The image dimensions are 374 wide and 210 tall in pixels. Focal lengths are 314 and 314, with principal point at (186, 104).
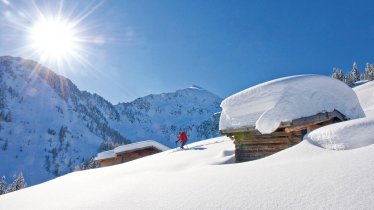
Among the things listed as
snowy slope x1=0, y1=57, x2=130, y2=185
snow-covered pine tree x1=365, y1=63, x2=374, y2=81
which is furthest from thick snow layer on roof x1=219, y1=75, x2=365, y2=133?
snowy slope x1=0, y1=57, x2=130, y2=185

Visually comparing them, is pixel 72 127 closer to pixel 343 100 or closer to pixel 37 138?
pixel 37 138

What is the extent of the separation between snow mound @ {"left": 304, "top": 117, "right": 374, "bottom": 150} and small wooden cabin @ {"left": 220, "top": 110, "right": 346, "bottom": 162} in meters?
3.69

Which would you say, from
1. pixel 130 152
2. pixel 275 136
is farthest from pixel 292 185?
pixel 130 152

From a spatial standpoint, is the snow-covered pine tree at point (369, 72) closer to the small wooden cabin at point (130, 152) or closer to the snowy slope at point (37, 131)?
the small wooden cabin at point (130, 152)

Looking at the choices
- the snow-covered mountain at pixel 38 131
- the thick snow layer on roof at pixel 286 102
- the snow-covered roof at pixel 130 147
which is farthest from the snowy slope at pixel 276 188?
the snow-covered mountain at pixel 38 131

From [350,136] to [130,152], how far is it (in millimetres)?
20477

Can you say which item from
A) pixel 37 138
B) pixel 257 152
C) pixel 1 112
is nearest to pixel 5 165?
pixel 37 138

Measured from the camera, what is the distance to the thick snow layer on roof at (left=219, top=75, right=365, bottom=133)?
9.70 meters

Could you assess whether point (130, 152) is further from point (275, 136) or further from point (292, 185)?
point (292, 185)

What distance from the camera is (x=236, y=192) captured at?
4230 mm

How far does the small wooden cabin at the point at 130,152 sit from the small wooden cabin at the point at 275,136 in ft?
43.7

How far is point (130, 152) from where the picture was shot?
2445cm

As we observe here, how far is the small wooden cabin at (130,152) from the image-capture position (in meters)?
23.9

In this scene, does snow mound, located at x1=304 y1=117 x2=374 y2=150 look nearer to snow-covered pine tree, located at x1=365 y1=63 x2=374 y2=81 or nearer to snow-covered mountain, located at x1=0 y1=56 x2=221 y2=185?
snow-covered pine tree, located at x1=365 y1=63 x2=374 y2=81
